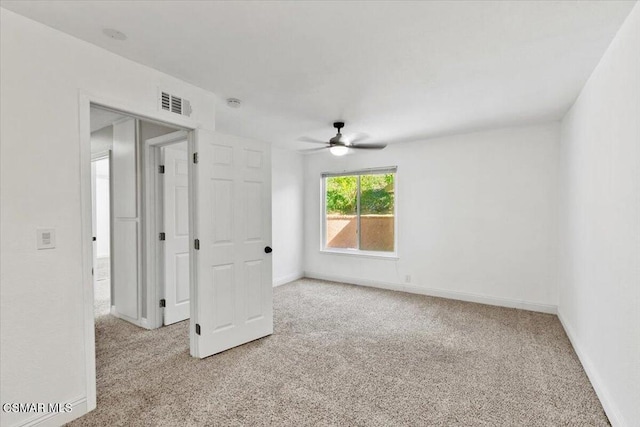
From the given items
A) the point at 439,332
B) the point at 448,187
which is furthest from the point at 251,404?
the point at 448,187

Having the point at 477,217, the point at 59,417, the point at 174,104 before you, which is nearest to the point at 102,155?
the point at 174,104

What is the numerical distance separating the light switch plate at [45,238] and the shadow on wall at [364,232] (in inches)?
174

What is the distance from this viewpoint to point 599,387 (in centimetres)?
222

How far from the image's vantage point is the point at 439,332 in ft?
11.2

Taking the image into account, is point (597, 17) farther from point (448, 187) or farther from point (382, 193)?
point (382, 193)

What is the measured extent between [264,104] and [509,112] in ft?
8.96

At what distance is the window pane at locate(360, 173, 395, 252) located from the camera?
211 inches

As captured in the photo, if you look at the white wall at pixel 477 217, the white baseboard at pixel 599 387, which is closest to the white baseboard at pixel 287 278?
the white wall at pixel 477 217

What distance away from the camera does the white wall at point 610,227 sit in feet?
5.64

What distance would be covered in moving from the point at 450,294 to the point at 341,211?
2.29m

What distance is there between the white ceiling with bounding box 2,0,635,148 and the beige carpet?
2409 mm

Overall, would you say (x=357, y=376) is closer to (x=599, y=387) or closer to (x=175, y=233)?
(x=599, y=387)

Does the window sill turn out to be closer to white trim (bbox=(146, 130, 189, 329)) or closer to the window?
the window

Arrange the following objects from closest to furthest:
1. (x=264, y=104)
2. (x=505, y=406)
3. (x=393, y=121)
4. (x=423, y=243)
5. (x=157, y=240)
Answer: (x=505, y=406)
(x=264, y=104)
(x=157, y=240)
(x=393, y=121)
(x=423, y=243)
